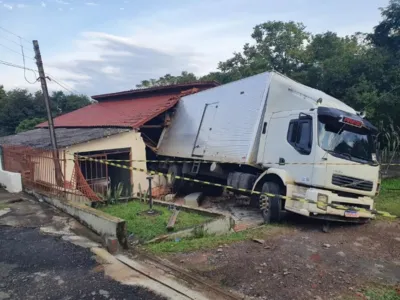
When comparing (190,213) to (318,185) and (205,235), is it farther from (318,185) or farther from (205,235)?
(318,185)

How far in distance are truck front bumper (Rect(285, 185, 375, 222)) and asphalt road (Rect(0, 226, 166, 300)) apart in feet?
14.3

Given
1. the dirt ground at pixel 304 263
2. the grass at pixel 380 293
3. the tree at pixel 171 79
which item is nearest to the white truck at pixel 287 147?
the dirt ground at pixel 304 263

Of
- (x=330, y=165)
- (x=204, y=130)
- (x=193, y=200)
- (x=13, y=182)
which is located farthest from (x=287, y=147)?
(x=13, y=182)

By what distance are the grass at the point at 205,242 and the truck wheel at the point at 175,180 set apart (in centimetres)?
579

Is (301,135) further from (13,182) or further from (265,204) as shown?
(13,182)

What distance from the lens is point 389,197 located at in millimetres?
10164

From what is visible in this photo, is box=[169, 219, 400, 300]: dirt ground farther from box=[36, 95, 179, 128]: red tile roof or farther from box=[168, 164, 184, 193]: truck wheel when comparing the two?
box=[36, 95, 179, 128]: red tile roof

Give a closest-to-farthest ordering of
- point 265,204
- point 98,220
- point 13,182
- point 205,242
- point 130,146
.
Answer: point 205,242, point 98,220, point 265,204, point 13,182, point 130,146

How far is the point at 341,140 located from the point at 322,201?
1.51 m

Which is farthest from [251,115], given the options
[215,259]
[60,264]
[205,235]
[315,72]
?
[315,72]

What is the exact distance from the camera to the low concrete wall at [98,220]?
5.58 meters

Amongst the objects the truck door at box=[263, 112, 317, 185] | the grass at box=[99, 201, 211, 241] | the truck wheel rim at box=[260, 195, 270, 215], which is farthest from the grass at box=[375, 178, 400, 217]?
the grass at box=[99, 201, 211, 241]

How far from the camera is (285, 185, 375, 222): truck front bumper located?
22.6ft

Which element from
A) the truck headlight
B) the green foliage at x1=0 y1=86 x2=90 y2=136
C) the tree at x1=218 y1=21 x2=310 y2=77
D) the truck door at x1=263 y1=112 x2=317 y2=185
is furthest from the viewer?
the green foliage at x1=0 y1=86 x2=90 y2=136
